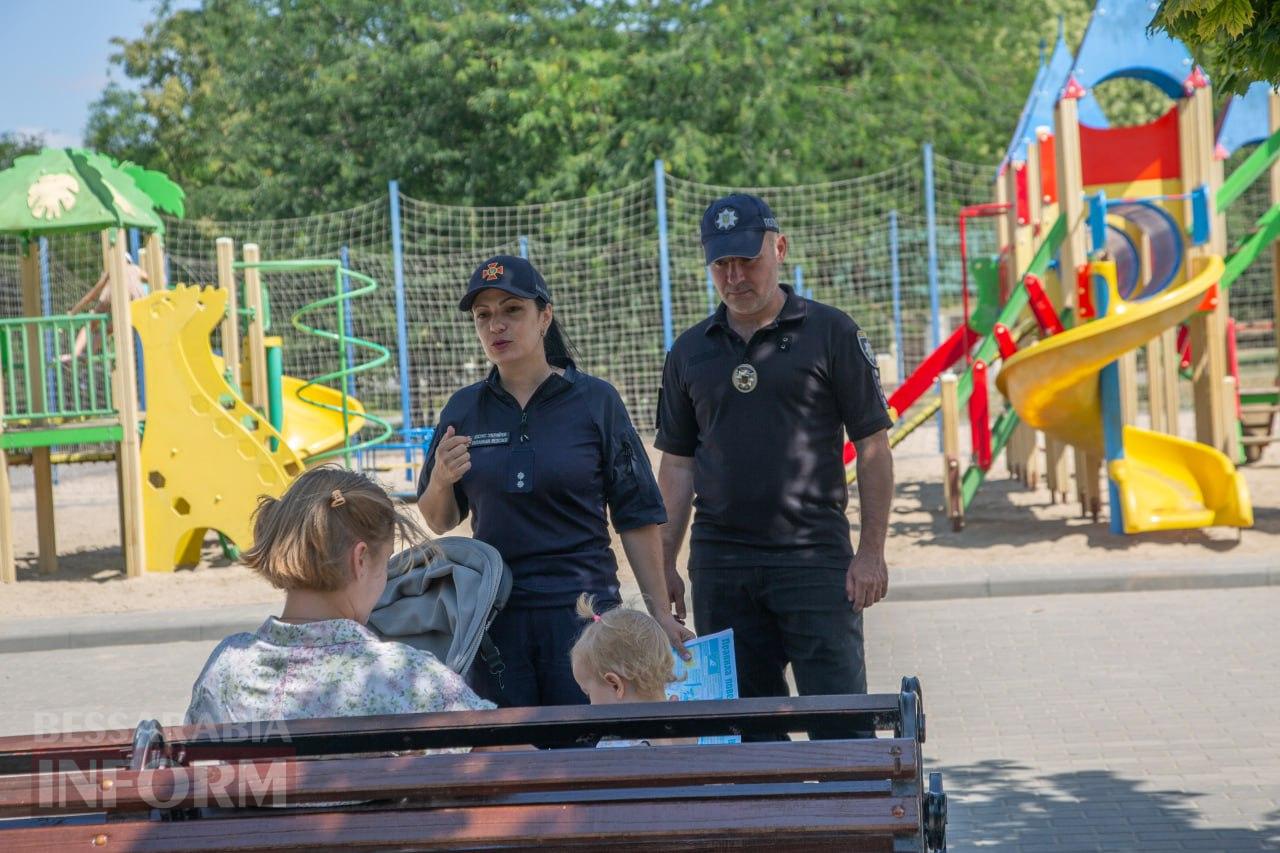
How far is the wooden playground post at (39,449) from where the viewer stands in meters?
12.8

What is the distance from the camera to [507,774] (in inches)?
101

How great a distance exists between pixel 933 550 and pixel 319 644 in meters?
9.16

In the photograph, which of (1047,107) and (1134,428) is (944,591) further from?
(1047,107)

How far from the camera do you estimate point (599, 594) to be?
3.94 meters

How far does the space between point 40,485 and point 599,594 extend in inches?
398

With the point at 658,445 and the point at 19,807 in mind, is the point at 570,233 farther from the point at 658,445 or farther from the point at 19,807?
the point at 19,807

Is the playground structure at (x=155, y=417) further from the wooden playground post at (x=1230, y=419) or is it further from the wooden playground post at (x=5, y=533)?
the wooden playground post at (x=1230, y=419)

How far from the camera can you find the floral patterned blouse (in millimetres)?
2934

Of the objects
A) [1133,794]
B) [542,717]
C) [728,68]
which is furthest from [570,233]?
[542,717]

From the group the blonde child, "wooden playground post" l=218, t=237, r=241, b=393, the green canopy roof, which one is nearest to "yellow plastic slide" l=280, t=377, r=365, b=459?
"wooden playground post" l=218, t=237, r=241, b=393

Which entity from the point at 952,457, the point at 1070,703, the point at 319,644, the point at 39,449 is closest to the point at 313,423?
the point at 39,449

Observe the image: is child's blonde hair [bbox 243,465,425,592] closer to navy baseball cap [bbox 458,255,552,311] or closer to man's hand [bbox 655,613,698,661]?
navy baseball cap [bbox 458,255,552,311]

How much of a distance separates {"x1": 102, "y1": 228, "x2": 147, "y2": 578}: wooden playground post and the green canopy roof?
0.22m

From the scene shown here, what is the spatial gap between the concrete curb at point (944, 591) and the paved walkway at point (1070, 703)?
4.4 inches
